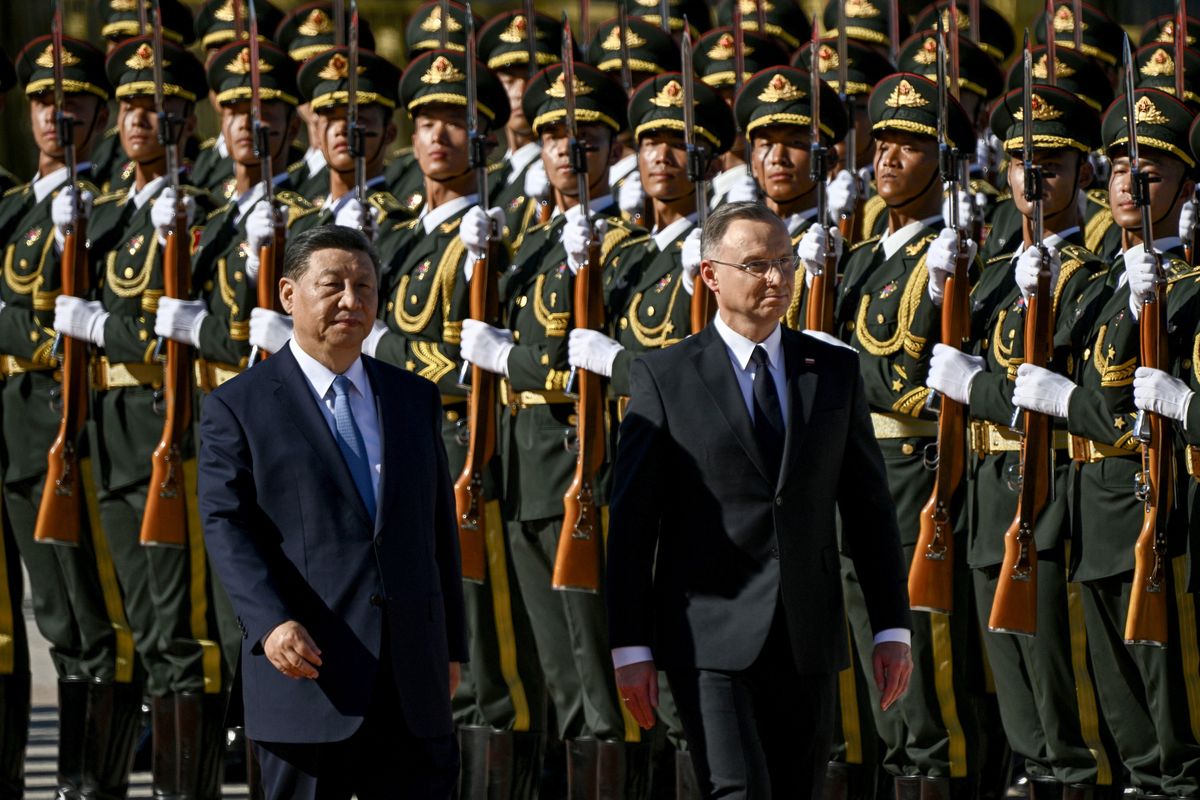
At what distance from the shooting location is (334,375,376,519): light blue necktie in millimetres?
5691

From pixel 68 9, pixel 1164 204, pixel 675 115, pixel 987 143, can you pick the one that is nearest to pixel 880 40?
pixel 987 143

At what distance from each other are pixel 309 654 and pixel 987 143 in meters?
5.15

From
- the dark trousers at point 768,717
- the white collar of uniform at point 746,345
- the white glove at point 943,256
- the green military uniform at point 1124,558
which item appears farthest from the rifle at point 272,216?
the dark trousers at point 768,717

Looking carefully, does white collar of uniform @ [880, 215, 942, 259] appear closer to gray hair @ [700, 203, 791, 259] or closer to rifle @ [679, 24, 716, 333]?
rifle @ [679, 24, 716, 333]

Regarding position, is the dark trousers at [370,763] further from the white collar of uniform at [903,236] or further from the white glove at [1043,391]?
the white collar of uniform at [903,236]

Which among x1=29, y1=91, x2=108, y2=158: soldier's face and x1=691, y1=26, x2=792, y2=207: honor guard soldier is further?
x1=29, y1=91, x2=108, y2=158: soldier's face

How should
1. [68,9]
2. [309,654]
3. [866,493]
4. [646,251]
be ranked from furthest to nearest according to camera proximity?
[68,9], [646,251], [866,493], [309,654]

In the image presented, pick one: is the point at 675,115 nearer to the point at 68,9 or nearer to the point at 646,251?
the point at 646,251

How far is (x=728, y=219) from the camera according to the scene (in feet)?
19.1

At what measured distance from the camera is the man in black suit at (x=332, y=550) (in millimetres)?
5543

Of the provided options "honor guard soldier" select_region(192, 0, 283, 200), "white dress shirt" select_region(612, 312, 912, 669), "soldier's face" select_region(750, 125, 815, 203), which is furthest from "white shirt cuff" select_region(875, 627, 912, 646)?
"honor guard soldier" select_region(192, 0, 283, 200)

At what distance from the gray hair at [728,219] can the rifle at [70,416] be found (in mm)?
3612

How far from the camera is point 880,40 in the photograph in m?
10.5

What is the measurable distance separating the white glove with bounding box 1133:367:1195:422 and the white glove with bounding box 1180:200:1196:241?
2.50ft
